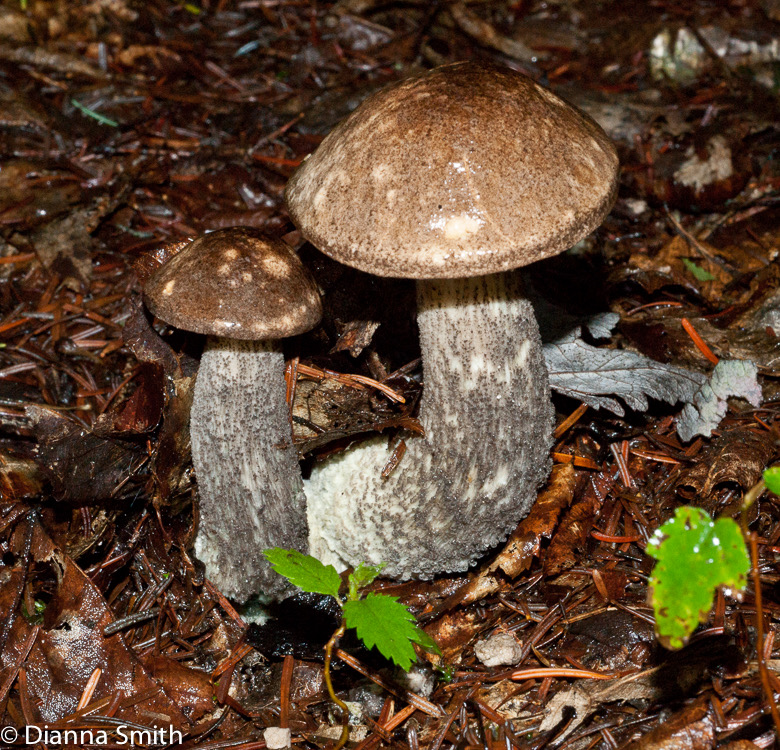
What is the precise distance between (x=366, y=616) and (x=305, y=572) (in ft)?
0.94

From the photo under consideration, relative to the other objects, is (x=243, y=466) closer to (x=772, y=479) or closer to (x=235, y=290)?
(x=235, y=290)

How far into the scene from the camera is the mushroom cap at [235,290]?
2.47 m

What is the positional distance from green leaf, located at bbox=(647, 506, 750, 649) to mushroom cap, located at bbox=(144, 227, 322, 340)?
1.50m

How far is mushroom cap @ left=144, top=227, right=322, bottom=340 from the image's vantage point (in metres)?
2.47

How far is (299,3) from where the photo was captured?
7.14 metres

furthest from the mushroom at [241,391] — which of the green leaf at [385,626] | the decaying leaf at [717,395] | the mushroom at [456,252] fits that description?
the decaying leaf at [717,395]

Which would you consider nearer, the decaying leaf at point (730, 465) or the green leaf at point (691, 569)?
the green leaf at point (691, 569)

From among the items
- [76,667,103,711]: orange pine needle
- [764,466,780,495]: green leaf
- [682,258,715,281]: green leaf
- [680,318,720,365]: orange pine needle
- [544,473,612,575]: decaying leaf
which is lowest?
[76,667,103,711]: orange pine needle

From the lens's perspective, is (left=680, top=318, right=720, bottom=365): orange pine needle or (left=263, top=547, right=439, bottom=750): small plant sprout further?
(left=680, top=318, right=720, bottom=365): orange pine needle

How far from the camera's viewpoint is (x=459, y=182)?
7.16 ft

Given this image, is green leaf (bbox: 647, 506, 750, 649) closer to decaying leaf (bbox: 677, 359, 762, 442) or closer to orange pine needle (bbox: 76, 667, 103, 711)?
decaying leaf (bbox: 677, 359, 762, 442)

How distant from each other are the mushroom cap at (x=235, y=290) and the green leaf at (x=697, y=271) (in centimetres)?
264

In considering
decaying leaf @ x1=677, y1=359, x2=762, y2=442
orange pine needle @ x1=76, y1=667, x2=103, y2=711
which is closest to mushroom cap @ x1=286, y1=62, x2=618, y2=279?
decaying leaf @ x1=677, y1=359, x2=762, y2=442

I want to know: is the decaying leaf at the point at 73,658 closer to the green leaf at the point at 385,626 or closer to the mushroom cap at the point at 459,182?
the green leaf at the point at 385,626
